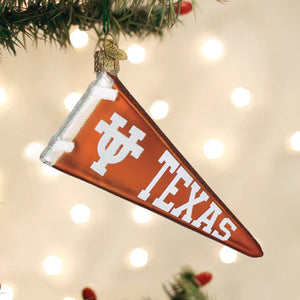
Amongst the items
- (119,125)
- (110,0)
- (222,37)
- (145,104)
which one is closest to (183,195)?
(119,125)

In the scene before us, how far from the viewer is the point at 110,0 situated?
1.61ft

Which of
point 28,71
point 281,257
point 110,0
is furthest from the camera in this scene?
point 281,257

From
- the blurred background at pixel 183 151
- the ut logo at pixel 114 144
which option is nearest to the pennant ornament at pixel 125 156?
the ut logo at pixel 114 144

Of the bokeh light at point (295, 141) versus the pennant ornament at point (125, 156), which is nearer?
the pennant ornament at point (125, 156)

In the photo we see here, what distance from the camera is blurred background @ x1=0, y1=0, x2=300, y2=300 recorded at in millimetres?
952

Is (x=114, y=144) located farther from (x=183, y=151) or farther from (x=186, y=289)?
(x=183, y=151)

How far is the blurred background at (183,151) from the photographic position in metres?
0.95

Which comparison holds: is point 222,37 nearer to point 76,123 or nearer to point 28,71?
point 28,71

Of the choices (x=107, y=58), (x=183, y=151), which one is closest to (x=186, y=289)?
(x=107, y=58)

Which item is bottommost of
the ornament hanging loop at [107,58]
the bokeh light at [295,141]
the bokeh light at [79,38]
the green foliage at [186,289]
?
the green foliage at [186,289]

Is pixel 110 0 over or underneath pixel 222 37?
underneath

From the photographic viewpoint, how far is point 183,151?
1.02 metres

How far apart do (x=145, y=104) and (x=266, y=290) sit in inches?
27.9

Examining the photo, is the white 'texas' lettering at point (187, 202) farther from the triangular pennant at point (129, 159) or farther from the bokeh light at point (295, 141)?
the bokeh light at point (295, 141)
